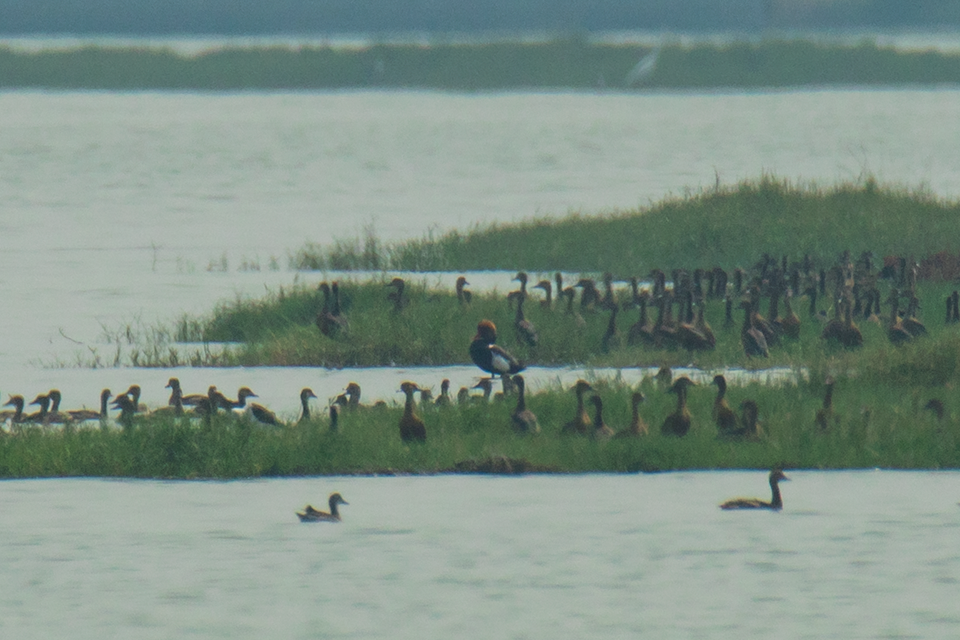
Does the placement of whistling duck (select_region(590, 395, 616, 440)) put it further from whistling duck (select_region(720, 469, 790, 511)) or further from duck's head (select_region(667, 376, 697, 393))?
whistling duck (select_region(720, 469, 790, 511))

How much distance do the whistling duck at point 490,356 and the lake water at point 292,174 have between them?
1.42 meters

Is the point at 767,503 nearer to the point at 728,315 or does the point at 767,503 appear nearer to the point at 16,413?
the point at 16,413

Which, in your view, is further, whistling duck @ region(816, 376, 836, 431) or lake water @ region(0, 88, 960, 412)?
lake water @ region(0, 88, 960, 412)

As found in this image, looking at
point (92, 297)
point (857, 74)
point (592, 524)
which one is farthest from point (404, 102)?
point (592, 524)

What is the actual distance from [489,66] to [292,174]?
37.8 m

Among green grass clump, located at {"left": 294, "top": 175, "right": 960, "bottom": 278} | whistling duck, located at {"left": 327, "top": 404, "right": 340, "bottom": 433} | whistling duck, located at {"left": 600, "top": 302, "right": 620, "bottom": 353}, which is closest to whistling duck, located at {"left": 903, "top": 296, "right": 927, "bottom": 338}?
whistling duck, located at {"left": 600, "top": 302, "right": 620, "bottom": 353}

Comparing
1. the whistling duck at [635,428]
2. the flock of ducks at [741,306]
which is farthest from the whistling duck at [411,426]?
the flock of ducks at [741,306]

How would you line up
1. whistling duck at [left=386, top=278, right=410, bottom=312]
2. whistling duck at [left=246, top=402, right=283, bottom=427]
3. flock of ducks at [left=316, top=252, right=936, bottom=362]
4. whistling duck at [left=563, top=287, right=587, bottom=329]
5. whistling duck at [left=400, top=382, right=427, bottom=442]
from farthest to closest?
whistling duck at [left=386, top=278, right=410, bottom=312] → whistling duck at [left=563, top=287, right=587, bottom=329] → flock of ducks at [left=316, top=252, right=936, bottom=362] → whistling duck at [left=246, top=402, right=283, bottom=427] → whistling duck at [left=400, top=382, right=427, bottom=442]

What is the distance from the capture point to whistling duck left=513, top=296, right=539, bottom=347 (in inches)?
784

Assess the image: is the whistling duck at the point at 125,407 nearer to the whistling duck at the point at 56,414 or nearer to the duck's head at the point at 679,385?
the whistling duck at the point at 56,414

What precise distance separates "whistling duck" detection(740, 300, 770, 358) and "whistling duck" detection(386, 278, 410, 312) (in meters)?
3.95

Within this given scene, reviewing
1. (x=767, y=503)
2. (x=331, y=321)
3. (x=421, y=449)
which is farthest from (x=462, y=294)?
(x=767, y=503)

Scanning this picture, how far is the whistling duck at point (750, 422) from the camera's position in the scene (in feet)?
47.1

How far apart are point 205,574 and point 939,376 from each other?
298 inches
